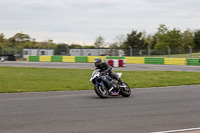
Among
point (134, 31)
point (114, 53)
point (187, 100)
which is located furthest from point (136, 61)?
point (134, 31)

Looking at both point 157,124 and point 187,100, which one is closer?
point 157,124

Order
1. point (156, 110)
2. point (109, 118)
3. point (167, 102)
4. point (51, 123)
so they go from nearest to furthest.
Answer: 1. point (51, 123)
2. point (109, 118)
3. point (156, 110)
4. point (167, 102)

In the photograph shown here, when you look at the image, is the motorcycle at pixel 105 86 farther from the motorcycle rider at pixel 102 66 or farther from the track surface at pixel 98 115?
the track surface at pixel 98 115

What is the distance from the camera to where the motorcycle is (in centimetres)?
1007

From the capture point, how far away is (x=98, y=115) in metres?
7.12

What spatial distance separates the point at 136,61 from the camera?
40.2 metres

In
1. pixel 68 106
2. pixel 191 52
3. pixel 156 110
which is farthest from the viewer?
pixel 191 52

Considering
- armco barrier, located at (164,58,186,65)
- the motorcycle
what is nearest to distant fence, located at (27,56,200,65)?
armco barrier, located at (164,58,186,65)

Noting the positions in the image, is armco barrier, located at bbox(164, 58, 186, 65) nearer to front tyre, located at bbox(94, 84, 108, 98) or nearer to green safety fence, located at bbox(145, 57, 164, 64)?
green safety fence, located at bbox(145, 57, 164, 64)

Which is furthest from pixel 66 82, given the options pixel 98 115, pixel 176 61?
pixel 176 61

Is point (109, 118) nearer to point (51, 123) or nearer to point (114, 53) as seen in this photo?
point (51, 123)

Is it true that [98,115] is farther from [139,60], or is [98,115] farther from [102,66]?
[139,60]

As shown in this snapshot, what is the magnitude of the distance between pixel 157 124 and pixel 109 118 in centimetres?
107

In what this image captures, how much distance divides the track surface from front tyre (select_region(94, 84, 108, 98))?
1.17 feet
